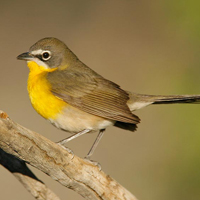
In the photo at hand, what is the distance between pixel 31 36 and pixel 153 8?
3239mm

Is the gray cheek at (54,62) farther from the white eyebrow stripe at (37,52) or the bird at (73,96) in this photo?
the white eyebrow stripe at (37,52)

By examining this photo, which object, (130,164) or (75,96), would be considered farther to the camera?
(130,164)

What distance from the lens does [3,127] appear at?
409 cm

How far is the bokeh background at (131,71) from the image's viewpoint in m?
8.02

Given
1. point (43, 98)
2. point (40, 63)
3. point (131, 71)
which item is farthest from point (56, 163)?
point (131, 71)

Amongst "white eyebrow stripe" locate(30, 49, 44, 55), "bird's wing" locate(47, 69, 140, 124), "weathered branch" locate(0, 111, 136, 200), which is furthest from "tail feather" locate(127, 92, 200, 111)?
"white eyebrow stripe" locate(30, 49, 44, 55)

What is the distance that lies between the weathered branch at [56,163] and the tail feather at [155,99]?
1200 mm

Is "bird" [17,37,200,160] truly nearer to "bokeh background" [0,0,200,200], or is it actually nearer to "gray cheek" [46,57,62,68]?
"gray cheek" [46,57,62,68]

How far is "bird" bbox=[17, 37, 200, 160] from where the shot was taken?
17.5ft

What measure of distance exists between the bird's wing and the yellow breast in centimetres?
7

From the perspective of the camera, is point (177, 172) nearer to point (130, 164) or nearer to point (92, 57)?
point (130, 164)

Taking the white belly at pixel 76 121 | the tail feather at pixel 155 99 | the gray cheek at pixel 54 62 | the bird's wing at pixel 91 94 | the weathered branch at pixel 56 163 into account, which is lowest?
the weathered branch at pixel 56 163

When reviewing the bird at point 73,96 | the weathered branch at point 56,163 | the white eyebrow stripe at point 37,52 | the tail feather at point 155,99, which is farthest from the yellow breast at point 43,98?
the tail feather at point 155,99

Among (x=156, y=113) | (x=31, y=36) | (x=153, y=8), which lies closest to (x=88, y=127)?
(x=156, y=113)
